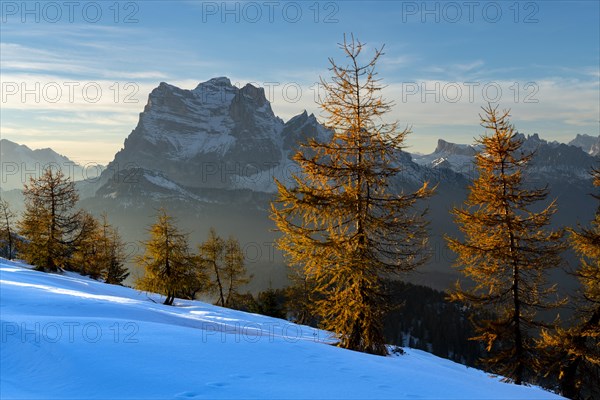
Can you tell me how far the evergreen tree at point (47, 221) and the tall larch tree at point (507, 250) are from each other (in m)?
32.9

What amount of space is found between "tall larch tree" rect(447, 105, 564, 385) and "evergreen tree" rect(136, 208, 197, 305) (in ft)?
66.7

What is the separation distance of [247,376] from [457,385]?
4086 millimetres

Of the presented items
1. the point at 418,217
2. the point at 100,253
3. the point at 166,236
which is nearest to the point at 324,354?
the point at 418,217

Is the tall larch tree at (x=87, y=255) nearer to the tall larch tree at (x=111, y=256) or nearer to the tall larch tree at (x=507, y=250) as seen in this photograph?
the tall larch tree at (x=111, y=256)

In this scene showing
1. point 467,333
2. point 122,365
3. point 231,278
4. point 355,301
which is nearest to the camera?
point 122,365

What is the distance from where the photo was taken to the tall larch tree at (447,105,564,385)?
48.2ft

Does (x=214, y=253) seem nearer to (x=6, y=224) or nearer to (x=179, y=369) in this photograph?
(x=6, y=224)

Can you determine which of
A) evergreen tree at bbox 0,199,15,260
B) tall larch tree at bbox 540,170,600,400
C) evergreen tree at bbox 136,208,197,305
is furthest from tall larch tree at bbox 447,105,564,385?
evergreen tree at bbox 0,199,15,260

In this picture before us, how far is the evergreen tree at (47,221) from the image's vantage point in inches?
1308

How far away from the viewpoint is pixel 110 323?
895 centimetres

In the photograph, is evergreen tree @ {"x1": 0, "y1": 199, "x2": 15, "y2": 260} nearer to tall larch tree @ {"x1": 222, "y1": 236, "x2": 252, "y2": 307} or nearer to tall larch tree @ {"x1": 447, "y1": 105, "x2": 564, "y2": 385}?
tall larch tree @ {"x1": 222, "y1": 236, "x2": 252, "y2": 307}

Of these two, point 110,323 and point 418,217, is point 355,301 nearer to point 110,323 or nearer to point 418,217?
Result: point 418,217

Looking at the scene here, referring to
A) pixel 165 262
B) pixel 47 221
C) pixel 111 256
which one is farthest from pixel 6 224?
pixel 165 262

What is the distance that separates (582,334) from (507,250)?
5.08 m
